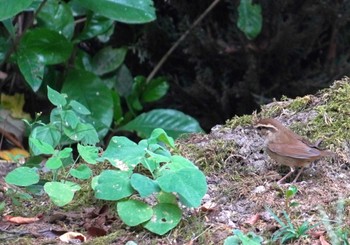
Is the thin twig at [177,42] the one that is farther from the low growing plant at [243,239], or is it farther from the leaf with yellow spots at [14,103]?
the low growing plant at [243,239]

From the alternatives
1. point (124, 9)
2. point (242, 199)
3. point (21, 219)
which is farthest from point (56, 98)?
point (124, 9)

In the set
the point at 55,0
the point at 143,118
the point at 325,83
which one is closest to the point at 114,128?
the point at 143,118

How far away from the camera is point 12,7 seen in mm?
4461

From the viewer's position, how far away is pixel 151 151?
124 inches

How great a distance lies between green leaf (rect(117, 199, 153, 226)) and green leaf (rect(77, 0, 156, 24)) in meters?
2.20

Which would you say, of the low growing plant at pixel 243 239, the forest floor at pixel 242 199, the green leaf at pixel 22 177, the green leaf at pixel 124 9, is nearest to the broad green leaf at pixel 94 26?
the green leaf at pixel 124 9

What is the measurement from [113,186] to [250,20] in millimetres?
3051

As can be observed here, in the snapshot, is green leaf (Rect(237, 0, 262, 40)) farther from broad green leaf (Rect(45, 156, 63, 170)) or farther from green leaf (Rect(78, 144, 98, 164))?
broad green leaf (Rect(45, 156, 63, 170))

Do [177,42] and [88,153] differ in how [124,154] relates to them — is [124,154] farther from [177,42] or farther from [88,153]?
[177,42]

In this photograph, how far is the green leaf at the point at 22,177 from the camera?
312cm

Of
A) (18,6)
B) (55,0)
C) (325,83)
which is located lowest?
(325,83)

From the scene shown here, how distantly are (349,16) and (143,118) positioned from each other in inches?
70.9

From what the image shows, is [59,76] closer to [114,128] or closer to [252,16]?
[114,128]

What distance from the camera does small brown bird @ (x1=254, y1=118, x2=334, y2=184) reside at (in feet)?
11.2
